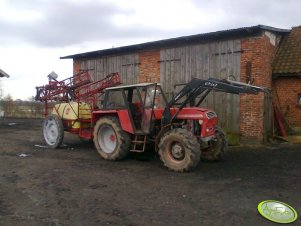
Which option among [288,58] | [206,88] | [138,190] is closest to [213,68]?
[288,58]

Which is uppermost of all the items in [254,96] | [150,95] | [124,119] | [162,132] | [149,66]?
[149,66]

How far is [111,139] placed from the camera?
10453 millimetres

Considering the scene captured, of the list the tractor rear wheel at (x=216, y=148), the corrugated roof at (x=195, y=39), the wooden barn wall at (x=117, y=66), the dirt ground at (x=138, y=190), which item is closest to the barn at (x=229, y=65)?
the corrugated roof at (x=195, y=39)

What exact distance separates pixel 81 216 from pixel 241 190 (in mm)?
3062

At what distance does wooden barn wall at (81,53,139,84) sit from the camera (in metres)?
16.4

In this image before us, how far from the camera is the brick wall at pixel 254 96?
12961 mm

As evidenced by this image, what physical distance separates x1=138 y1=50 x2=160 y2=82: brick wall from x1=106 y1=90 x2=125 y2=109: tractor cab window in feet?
16.9

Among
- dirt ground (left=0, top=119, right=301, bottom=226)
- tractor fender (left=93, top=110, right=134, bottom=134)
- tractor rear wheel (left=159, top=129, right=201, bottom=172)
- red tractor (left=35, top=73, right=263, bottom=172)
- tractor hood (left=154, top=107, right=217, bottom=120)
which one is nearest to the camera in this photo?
dirt ground (left=0, top=119, right=301, bottom=226)

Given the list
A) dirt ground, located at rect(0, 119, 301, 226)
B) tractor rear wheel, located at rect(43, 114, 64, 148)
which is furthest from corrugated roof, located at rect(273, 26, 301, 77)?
tractor rear wheel, located at rect(43, 114, 64, 148)

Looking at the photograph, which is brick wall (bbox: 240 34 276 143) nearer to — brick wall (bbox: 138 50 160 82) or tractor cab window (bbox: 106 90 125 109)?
brick wall (bbox: 138 50 160 82)

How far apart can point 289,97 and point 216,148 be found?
6542 mm

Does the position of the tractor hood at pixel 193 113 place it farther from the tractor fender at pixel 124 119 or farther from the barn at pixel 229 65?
the barn at pixel 229 65

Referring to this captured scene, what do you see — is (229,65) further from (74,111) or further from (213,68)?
(74,111)

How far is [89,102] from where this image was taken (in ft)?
42.2
